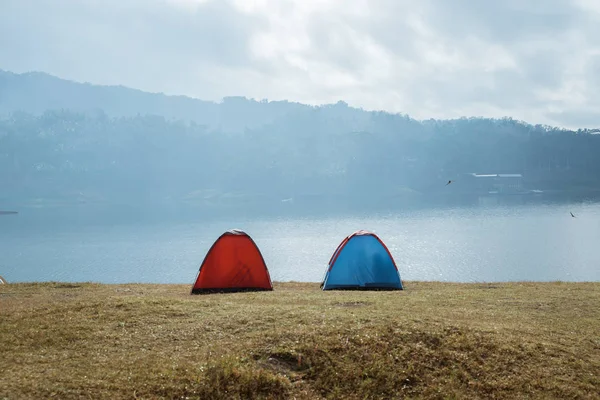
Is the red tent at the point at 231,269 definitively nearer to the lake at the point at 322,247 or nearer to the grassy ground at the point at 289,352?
the grassy ground at the point at 289,352

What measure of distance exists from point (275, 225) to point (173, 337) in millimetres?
109036

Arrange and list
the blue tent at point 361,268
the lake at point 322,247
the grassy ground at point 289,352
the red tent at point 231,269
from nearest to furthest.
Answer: the grassy ground at point 289,352, the red tent at point 231,269, the blue tent at point 361,268, the lake at point 322,247

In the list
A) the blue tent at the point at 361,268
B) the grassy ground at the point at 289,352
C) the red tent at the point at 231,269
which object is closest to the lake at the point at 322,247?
the blue tent at the point at 361,268

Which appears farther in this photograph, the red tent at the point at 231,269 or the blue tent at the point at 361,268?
the blue tent at the point at 361,268

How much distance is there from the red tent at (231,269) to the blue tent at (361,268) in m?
2.57

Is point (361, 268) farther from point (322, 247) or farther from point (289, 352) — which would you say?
point (322, 247)

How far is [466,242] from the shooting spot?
8006cm

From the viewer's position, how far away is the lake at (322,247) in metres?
58.5

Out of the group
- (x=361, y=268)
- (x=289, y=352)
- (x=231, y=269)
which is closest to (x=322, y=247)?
(x=361, y=268)

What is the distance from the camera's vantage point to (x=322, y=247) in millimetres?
79750

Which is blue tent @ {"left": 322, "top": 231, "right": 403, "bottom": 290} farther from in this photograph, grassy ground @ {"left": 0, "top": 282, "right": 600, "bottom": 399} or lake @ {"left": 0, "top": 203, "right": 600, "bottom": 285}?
lake @ {"left": 0, "top": 203, "right": 600, "bottom": 285}

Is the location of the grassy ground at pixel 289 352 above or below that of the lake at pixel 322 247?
below

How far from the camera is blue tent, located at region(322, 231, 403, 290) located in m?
19.6

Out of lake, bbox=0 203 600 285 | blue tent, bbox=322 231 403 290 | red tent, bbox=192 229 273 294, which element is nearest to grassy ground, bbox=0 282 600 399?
red tent, bbox=192 229 273 294
